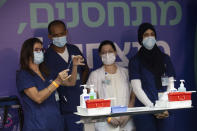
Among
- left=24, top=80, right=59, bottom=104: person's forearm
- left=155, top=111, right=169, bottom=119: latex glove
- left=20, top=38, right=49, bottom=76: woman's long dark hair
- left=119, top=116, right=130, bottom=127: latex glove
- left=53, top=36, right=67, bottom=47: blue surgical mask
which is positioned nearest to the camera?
left=24, top=80, right=59, bottom=104: person's forearm

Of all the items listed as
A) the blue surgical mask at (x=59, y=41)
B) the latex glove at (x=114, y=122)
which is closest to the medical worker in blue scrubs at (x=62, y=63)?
the blue surgical mask at (x=59, y=41)

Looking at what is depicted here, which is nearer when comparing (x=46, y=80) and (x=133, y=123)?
(x=46, y=80)

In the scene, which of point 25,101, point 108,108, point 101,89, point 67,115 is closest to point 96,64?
point 101,89

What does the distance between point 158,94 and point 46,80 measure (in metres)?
1.15

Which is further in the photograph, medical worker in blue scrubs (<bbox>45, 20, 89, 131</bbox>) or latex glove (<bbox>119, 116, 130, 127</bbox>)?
latex glove (<bbox>119, 116, 130, 127</bbox>)

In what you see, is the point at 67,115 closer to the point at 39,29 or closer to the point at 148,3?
the point at 39,29

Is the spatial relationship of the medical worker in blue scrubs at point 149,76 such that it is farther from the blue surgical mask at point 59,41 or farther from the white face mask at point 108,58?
the blue surgical mask at point 59,41

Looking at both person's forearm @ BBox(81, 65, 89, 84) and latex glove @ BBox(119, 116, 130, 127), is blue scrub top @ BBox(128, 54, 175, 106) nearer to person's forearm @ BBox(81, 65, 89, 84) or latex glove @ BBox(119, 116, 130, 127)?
latex glove @ BBox(119, 116, 130, 127)

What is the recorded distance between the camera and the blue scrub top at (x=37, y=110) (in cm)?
437

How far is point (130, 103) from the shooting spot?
520cm

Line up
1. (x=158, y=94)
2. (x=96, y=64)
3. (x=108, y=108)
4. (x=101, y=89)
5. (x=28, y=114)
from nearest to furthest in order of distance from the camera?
(x=108, y=108) < (x=28, y=114) < (x=158, y=94) < (x=101, y=89) < (x=96, y=64)

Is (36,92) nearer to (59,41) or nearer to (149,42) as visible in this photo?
(59,41)

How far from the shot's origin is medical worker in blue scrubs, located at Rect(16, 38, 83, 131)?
4.35m

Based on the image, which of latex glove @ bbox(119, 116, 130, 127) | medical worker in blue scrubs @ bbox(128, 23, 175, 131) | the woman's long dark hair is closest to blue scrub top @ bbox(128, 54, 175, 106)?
medical worker in blue scrubs @ bbox(128, 23, 175, 131)
